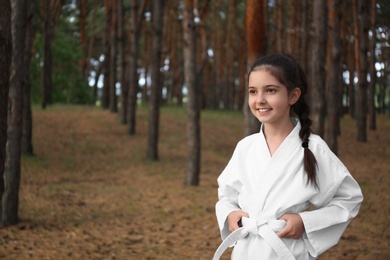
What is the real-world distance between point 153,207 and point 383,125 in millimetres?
14731

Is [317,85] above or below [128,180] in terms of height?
above

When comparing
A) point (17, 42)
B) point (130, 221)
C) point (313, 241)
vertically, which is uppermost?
point (17, 42)

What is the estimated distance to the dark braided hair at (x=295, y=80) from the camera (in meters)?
2.44

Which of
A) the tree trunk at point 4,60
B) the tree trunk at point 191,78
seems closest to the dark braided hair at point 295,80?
the tree trunk at point 4,60

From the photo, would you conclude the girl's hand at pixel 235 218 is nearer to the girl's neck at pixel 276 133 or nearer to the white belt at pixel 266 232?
the white belt at pixel 266 232

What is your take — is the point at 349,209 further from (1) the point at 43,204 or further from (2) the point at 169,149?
(2) the point at 169,149

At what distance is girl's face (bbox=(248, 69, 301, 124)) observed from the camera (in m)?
2.49

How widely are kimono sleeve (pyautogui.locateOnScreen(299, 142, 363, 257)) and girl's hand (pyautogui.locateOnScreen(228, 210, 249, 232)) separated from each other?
30 cm

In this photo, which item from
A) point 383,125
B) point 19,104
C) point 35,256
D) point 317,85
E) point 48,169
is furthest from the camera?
point 383,125

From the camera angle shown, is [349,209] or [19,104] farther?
[19,104]

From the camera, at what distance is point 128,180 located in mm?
11898

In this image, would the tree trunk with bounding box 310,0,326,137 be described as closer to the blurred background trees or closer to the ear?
the blurred background trees

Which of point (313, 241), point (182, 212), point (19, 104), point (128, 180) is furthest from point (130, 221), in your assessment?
point (313, 241)

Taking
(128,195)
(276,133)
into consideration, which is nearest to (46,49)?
(128,195)
